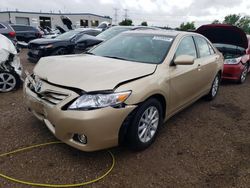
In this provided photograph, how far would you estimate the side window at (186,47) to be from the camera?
365cm

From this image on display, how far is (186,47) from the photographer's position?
3908 mm

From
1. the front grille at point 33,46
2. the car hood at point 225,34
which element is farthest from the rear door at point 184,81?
the front grille at point 33,46

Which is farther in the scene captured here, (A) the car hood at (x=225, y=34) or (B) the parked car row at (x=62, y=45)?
(B) the parked car row at (x=62, y=45)

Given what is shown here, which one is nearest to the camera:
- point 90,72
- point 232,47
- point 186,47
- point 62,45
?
point 90,72

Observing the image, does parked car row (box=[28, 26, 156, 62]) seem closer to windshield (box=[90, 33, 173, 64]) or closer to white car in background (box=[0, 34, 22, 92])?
white car in background (box=[0, 34, 22, 92])

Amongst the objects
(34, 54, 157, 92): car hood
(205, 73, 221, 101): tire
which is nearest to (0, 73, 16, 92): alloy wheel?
(34, 54, 157, 92): car hood

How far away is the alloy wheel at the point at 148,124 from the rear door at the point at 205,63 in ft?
4.83

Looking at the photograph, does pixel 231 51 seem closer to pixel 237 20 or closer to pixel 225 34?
pixel 225 34

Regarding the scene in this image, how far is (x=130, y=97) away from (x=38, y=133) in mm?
1608

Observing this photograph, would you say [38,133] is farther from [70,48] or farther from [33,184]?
[70,48]

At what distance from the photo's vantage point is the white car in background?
4.96 meters

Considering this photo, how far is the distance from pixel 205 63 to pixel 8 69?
4125 mm


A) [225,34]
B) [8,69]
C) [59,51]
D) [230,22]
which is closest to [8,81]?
[8,69]

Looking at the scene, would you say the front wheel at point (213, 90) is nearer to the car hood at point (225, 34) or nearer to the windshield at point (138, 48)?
the windshield at point (138, 48)
